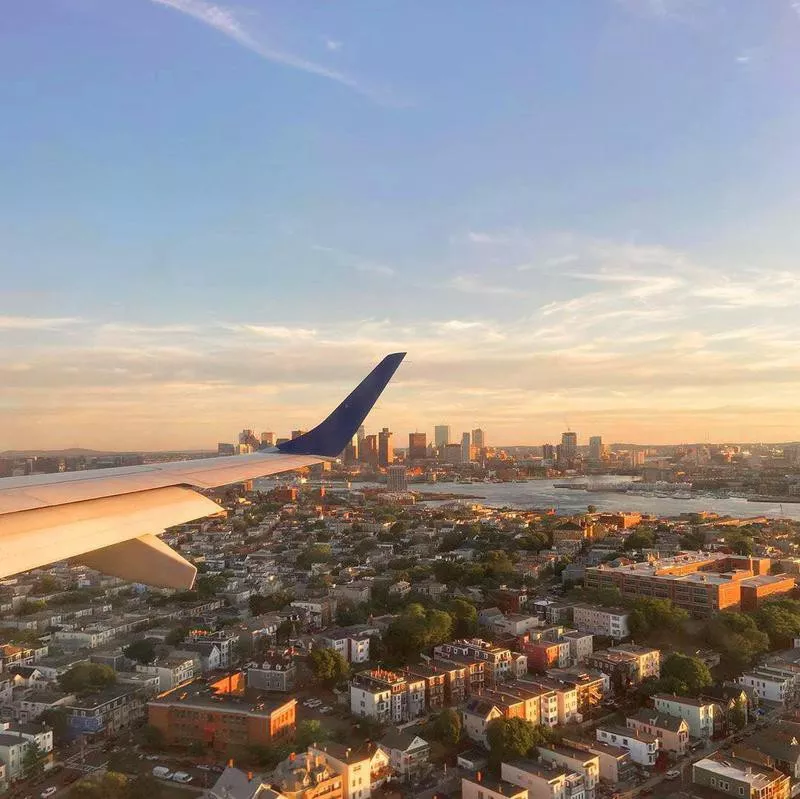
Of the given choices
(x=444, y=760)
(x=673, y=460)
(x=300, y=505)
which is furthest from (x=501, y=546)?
(x=673, y=460)

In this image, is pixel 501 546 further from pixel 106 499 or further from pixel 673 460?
pixel 673 460

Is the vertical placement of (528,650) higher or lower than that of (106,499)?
lower

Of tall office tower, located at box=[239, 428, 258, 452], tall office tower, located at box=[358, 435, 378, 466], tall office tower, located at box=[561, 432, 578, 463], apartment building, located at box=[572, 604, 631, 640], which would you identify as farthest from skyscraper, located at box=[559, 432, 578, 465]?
apartment building, located at box=[572, 604, 631, 640]

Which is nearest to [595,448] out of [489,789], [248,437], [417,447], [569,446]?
[569,446]

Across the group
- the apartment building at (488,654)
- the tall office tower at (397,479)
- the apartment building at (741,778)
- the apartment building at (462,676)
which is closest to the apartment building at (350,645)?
the apartment building at (488,654)

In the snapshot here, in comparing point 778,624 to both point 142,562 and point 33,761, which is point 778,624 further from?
point 142,562

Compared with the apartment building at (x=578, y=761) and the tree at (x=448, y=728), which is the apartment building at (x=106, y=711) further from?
the apartment building at (x=578, y=761)
